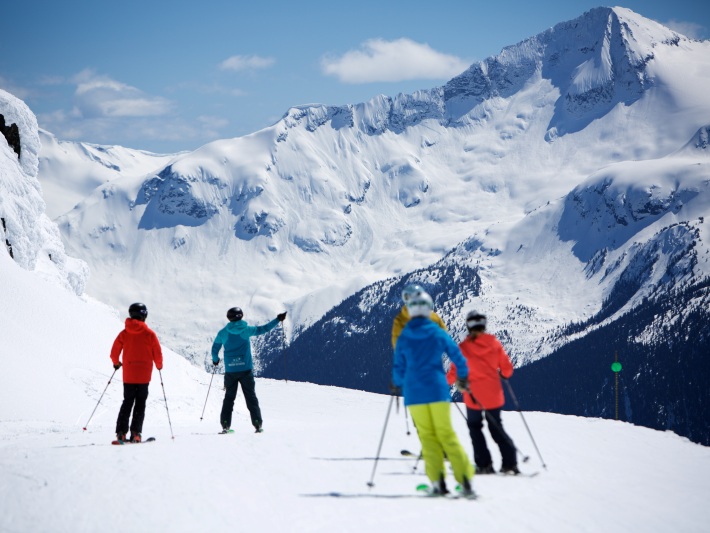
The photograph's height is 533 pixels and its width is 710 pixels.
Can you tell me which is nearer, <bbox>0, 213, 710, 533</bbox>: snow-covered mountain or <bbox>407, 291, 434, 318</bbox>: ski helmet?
<bbox>0, 213, 710, 533</bbox>: snow-covered mountain

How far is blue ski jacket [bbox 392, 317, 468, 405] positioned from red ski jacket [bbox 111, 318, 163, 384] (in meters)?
6.34

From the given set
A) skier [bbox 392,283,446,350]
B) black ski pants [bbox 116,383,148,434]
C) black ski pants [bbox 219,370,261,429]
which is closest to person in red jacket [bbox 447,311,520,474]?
skier [bbox 392,283,446,350]

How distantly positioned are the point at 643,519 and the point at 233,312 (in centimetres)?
985

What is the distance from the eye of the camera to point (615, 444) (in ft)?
51.9

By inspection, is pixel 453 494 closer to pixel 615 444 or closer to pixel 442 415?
pixel 442 415

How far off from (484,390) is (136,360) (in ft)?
23.3

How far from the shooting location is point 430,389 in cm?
1032

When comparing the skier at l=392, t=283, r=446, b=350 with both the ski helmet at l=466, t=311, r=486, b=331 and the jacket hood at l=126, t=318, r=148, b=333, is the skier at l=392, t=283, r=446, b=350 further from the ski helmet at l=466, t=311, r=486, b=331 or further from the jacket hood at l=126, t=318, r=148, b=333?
the jacket hood at l=126, t=318, r=148, b=333

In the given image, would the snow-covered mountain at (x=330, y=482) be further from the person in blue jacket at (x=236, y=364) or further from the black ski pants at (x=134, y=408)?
the person in blue jacket at (x=236, y=364)

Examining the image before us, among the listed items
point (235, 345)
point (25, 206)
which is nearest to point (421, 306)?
point (235, 345)

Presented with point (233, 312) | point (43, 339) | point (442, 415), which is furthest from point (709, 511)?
point (43, 339)

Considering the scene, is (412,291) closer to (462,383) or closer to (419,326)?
(419,326)

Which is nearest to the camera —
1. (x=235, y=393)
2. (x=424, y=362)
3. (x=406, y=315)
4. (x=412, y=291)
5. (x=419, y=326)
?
(x=424, y=362)

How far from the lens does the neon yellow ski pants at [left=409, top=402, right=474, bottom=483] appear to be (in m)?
10.0
